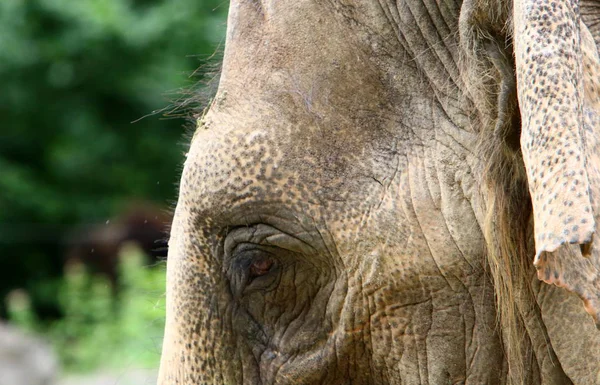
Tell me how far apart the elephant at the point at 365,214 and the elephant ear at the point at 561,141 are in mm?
231

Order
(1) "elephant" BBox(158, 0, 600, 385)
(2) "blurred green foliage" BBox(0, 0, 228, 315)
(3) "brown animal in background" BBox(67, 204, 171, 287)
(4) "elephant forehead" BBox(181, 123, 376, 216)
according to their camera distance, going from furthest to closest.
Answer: (3) "brown animal in background" BBox(67, 204, 171, 287) → (2) "blurred green foliage" BBox(0, 0, 228, 315) → (4) "elephant forehead" BBox(181, 123, 376, 216) → (1) "elephant" BBox(158, 0, 600, 385)

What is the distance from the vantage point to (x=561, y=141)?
1.32m

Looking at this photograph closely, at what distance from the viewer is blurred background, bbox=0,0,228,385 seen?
9.59 meters

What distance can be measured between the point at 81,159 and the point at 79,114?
0.63 metres

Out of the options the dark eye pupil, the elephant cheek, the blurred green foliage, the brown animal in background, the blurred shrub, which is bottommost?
the elephant cheek

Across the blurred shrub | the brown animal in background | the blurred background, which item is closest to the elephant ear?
the blurred shrub

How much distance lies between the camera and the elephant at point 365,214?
175 centimetres

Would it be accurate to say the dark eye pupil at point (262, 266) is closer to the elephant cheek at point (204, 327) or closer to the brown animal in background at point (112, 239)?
the elephant cheek at point (204, 327)

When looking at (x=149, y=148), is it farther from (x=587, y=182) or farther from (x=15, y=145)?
(x=587, y=182)

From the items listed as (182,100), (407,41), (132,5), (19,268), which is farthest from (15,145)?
(407,41)

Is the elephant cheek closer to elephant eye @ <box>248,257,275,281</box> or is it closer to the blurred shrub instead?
elephant eye @ <box>248,257,275,281</box>

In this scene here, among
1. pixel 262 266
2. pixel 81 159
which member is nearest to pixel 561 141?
pixel 262 266

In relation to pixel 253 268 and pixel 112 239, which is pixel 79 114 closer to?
pixel 112 239

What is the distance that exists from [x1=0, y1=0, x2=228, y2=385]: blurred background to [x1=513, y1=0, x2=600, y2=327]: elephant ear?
25.2 ft
